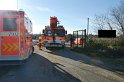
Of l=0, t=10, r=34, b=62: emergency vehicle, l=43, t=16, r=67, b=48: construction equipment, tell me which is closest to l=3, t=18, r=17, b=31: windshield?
l=0, t=10, r=34, b=62: emergency vehicle

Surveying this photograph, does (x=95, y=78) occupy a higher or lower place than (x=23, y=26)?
lower

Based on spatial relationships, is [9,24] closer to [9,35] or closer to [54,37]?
[9,35]

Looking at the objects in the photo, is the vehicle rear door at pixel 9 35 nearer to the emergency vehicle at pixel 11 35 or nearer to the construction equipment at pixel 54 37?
the emergency vehicle at pixel 11 35

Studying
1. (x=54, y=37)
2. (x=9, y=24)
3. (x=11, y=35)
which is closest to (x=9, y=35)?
(x=11, y=35)

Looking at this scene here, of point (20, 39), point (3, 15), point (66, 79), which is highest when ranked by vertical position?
point (3, 15)

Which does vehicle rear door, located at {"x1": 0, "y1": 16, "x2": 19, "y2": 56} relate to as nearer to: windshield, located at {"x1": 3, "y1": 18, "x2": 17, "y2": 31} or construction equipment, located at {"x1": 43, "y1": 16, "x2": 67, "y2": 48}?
windshield, located at {"x1": 3, "y1": 18, "x2": 17, "y2": 31}

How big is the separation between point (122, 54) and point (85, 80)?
1269 centimetres

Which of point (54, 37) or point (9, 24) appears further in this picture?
point (54, 37)

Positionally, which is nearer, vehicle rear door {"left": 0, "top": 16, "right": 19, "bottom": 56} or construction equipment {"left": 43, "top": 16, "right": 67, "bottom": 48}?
vehicle rear door {"left": 0, "top": 16, "right": 19, "bottom": 56}

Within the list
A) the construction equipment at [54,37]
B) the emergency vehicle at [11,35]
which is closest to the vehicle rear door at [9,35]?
the emergency vehicle at [11,35]

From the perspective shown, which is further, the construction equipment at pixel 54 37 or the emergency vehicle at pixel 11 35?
the construction equipment at pixel 54 37

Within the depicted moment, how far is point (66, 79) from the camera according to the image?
13.0 metres

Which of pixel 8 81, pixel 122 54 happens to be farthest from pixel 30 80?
pixel 122 54

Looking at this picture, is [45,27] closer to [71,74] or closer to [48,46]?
[48,46]
